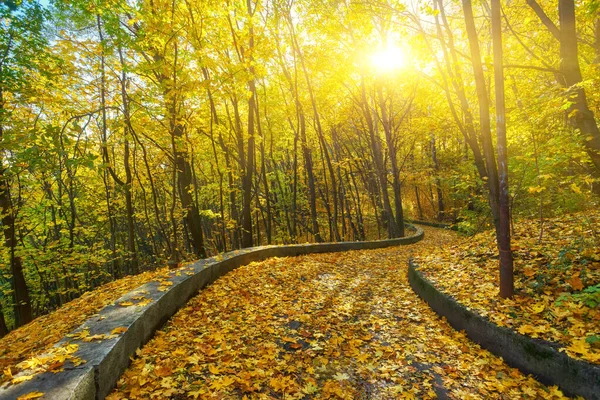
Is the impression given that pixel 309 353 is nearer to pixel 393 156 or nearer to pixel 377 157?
pixel 377 157

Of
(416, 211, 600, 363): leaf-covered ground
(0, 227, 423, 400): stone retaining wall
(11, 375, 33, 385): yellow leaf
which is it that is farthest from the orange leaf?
(11, 375, 33, 385): yellow leaf

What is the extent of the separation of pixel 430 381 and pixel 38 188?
16809mm

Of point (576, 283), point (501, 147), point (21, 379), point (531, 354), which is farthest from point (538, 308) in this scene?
point (21, 379)

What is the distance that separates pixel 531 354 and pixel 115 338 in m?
4.40

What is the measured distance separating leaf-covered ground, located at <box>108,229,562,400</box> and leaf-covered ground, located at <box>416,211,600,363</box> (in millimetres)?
525

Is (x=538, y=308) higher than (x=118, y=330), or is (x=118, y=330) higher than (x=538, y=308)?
(x=118, y=330)

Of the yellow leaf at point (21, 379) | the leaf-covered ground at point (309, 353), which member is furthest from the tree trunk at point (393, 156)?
the yellow leaf at point (21, 379)

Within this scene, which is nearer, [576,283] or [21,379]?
[21,379]

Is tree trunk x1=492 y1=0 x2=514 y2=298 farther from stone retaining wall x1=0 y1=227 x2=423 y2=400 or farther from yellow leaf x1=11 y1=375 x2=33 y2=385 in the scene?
yellow leaf x1=11 y1=375 x2=33 y2=385

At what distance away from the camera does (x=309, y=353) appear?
12.4 feet

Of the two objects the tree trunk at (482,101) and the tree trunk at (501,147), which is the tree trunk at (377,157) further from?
the tree trunk at (501,147)

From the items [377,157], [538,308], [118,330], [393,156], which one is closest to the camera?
[118,330]

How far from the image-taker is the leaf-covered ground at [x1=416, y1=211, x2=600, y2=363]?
321 cm

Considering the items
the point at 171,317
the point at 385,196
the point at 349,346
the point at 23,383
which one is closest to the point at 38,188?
the point at 171,317
